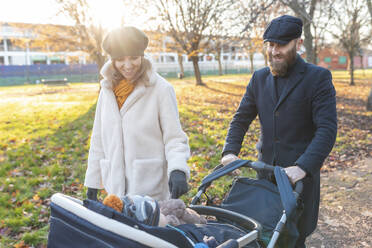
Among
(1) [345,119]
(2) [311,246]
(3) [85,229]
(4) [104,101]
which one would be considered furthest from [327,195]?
(1) [345,119]

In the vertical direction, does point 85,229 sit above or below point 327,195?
above

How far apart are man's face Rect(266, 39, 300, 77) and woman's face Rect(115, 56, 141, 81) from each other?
941mm

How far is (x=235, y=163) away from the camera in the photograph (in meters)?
2.29

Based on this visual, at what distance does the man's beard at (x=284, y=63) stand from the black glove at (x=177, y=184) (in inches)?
39.8

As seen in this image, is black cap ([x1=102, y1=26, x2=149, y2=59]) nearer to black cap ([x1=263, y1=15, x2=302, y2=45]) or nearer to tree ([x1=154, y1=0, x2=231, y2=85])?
black cap ([x1=263, y1=15, x2=302, y2=45])

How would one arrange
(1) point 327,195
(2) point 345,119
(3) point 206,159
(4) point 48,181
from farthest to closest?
1. (2) point 345,119
2. (3) point 206,159
3. (4) point 48,181
4. (1) point 327,195

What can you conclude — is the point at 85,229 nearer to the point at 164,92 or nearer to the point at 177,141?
the point at 177,141

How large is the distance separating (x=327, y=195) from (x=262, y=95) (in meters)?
3.19

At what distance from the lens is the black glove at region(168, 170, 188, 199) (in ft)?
7.27

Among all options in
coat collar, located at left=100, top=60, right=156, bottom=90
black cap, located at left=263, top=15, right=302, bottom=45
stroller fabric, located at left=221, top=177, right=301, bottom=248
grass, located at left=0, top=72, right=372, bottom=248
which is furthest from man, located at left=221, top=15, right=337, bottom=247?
grass, located at left=0, top=72, right=372, bottom=248

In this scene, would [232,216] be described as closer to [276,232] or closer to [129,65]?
[276,232]

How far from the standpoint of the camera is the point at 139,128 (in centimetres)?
245

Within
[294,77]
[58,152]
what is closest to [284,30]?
[294,77]

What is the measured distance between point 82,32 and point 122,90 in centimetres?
1432
